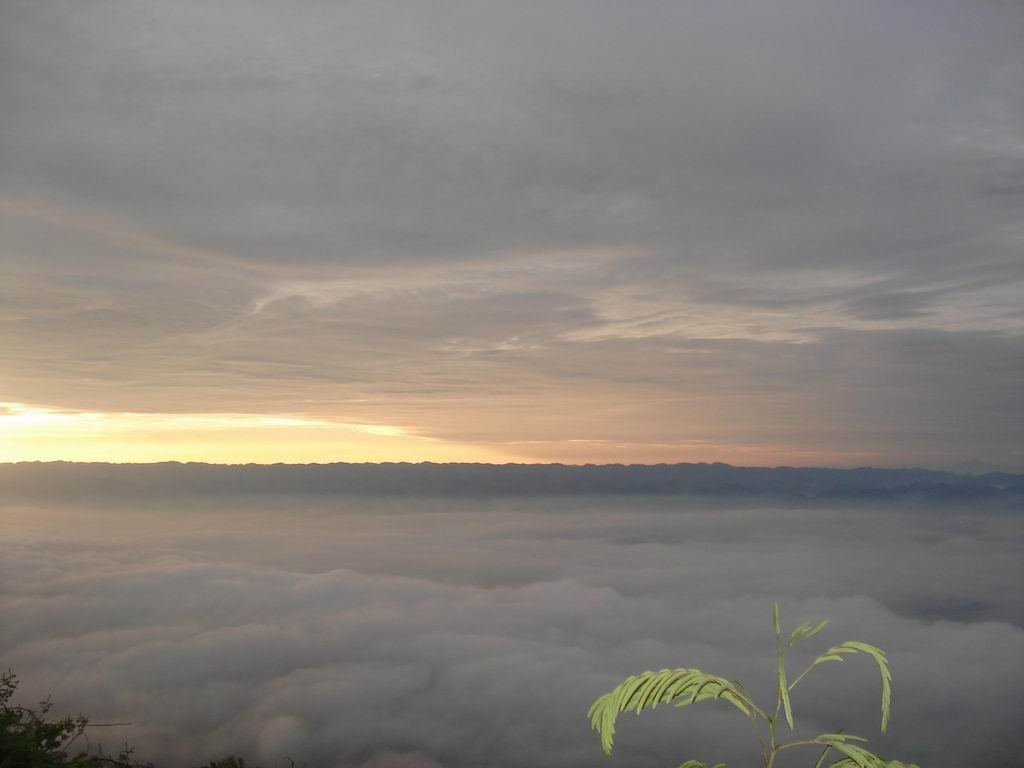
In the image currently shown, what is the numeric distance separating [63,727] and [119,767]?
3.51 feet

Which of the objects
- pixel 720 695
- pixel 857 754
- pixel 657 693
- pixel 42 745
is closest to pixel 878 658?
pixel 857 754

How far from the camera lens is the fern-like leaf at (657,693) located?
4.24 metres

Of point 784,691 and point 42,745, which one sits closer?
point 784,691

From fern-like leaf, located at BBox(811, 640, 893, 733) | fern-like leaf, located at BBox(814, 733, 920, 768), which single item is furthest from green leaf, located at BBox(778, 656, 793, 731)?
fern-like leaf, located at BBox(814, 733, 920, 768)

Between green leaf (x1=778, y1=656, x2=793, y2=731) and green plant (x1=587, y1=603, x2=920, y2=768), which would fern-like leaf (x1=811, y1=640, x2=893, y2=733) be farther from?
green leaf (x1=778, y1=656, x2=793, y2=731)

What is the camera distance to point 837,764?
4.64 metres

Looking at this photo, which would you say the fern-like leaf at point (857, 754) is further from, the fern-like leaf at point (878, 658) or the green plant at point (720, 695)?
the fern-like leaf at point (878, 658)

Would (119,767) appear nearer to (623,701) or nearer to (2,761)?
(2,761)

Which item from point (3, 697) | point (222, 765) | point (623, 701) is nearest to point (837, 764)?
point (623, 701)

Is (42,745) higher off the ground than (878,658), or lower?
lower

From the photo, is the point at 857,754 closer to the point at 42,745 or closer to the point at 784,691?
the point at 784,691

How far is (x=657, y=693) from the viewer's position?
4266mm

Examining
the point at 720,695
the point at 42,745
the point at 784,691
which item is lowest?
the point at 42,745

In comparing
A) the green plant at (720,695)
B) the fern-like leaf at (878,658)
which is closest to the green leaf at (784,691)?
the green plant at (720,695)
